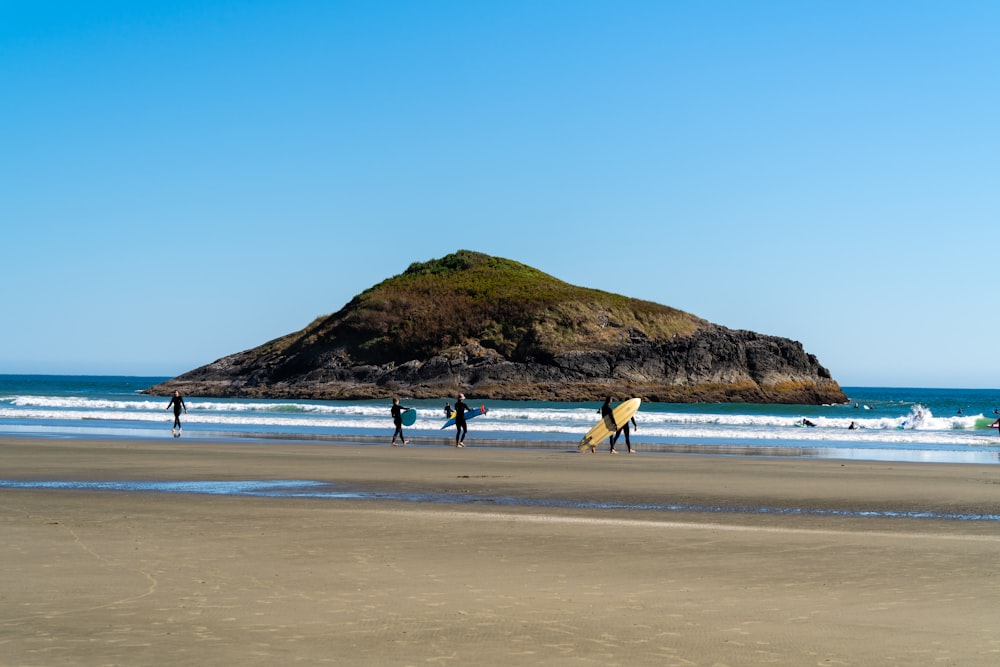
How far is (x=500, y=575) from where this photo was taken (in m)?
9.23

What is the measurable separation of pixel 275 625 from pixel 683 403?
82.3m

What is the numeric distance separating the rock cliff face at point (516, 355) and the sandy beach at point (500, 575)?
68.9 metres

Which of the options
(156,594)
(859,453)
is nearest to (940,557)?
(156,594)

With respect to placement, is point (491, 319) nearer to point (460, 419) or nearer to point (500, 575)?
point (460, 419)

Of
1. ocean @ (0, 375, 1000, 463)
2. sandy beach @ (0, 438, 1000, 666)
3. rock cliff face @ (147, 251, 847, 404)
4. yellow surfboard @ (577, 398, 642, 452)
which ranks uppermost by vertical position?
rock cliff face @ (147, 251, 847, 404)

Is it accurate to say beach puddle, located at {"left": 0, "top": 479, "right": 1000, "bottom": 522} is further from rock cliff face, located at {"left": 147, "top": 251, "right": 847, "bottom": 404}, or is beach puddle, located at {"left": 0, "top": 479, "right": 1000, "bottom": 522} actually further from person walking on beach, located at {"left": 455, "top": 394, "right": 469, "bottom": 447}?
rock cliff face, located at {"left": 147, "top": 251, "right": 847, "bottom": 404}

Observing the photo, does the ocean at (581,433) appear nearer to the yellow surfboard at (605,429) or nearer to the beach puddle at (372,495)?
the yellow surfboard at (605,429)

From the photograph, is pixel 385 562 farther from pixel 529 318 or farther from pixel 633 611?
pixel 529 318

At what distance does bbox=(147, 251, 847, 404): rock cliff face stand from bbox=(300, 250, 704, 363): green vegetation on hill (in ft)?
0.50

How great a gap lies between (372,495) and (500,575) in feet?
24.2

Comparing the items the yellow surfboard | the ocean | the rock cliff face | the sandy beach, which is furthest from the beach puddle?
the rock cliff face

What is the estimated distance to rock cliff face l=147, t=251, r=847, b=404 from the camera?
297 feet

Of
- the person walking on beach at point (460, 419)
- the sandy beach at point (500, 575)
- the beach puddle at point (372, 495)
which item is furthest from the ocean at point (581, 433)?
the sandy beach at point (500, 575)

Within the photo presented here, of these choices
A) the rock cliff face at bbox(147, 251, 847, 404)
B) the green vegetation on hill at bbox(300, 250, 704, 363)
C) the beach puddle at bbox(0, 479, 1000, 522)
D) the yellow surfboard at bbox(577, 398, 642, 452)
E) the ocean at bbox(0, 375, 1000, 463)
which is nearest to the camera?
the beach puddle at bbox(0, 479, 1000, 522)
